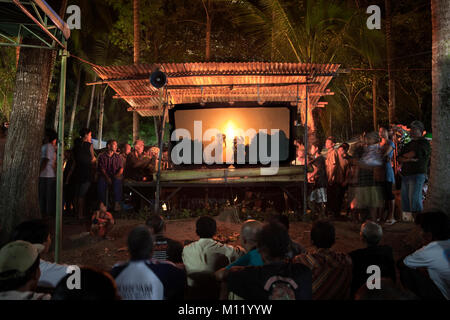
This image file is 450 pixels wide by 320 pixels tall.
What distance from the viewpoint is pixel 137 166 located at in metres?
8.95

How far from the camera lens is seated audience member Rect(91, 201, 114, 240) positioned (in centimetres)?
627

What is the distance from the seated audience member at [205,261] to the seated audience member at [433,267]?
64.7 inches

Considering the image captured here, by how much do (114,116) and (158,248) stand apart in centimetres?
3339

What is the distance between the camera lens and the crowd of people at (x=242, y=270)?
2086mm

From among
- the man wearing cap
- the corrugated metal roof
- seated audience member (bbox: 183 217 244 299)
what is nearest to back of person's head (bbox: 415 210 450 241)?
seated audience member (bbox: 183 217 244 299)

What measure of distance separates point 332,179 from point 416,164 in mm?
2075

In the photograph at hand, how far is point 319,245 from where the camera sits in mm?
3020

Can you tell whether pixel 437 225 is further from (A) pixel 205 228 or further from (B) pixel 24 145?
(B) pixel 24 145

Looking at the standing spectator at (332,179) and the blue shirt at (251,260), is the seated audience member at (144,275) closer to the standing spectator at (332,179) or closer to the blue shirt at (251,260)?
the blue shirt at (251,260)

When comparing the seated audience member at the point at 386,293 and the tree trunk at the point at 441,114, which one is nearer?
the seated audience member at the point at 386,293

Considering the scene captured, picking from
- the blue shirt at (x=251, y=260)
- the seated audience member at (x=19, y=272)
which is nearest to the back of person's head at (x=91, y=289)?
the seated audience member at (x=19, y=272)
